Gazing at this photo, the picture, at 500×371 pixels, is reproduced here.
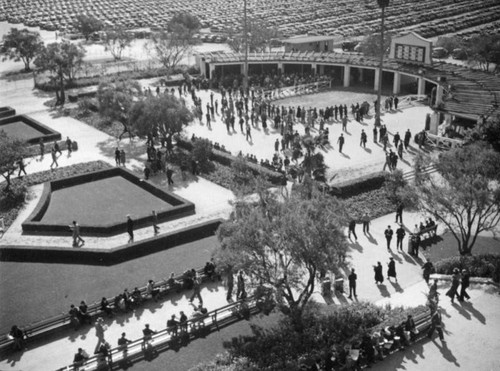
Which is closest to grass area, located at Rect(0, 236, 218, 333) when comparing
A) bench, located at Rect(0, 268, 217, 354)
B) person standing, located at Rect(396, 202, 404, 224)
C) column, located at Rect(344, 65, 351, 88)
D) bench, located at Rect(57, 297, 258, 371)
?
bench, located at Rect(0, 268, 217, 354)

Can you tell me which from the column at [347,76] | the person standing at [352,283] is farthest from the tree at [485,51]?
the person standing at [352,283]

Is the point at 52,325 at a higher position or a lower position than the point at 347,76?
lower

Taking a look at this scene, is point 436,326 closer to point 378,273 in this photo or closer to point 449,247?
point 378,273

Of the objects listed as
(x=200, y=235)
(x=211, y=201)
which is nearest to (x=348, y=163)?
(x=211, y=201)

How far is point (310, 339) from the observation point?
18969 mm

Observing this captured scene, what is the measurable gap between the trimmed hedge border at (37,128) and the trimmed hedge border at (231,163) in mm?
9327

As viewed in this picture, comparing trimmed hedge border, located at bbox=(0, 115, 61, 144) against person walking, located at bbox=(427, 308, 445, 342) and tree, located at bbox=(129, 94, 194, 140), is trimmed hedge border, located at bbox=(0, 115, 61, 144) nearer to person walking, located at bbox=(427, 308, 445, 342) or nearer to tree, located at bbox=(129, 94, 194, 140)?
tree, located at bbox=(129, 94, 194, 140)

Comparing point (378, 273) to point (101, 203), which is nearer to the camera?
point (378, 273)

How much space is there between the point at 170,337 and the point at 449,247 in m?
13.2

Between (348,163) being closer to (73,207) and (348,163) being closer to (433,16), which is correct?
(73,207)

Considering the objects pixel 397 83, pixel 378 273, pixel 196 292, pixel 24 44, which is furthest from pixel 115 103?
pixel 24 44

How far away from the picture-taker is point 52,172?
Result: 3588 cm

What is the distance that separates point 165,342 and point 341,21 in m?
84.9

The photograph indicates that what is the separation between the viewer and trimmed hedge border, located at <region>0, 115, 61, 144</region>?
41941mm
